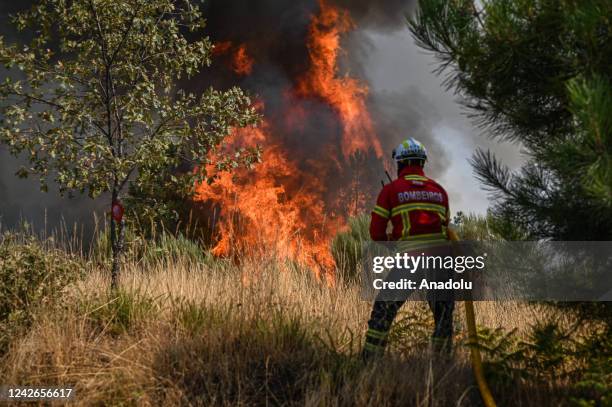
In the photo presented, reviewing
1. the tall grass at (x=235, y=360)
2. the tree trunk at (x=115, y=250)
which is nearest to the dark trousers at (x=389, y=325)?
the tall grass at (x=235, y=360)

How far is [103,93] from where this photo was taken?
8820 millimetres

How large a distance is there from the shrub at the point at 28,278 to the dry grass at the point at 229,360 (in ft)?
0.65

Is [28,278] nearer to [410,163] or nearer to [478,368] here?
[410,163]

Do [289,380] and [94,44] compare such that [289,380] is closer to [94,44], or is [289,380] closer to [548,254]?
[548,254]

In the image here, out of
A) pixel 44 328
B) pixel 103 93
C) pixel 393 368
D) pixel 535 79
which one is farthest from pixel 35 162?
pixel 535 79

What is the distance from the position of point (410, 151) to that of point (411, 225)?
755 mm

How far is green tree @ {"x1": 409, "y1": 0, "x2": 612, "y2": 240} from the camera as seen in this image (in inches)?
151

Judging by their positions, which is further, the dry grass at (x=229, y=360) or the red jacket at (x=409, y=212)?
the red jacket at (x=409, y=212)

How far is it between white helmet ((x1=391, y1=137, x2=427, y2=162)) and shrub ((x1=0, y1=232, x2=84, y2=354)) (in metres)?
3.77

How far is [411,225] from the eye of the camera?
576 cm

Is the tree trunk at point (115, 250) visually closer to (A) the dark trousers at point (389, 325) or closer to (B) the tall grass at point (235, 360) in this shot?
(B) the tall grass at point (235, 360)

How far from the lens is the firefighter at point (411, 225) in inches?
223

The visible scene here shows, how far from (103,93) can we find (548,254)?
21.1ft

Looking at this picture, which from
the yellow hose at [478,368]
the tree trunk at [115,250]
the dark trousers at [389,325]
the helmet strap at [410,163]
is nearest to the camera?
the yellow hose at [478,368]
